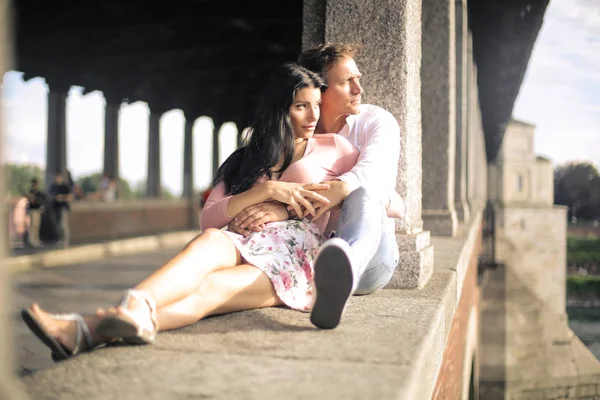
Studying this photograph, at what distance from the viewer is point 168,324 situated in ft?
6.75

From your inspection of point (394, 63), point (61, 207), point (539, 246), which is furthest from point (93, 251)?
point (539, 246)

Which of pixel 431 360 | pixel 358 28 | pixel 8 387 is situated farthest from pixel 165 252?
pixel 8 387

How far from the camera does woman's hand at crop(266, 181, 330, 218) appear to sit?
2.46m

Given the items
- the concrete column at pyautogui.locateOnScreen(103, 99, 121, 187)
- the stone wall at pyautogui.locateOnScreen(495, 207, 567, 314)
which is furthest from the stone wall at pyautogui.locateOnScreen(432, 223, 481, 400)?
the stone wall at pyautogui.locateOnScreen(495, 207, 567, 314)

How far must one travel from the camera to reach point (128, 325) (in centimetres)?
182

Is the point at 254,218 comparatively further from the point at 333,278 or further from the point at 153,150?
the point at 153,150

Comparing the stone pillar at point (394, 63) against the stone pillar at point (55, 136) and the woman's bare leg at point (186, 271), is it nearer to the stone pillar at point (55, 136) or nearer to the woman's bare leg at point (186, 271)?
the woman's bare leg at point (186, 271)

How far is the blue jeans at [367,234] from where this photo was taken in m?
2.17

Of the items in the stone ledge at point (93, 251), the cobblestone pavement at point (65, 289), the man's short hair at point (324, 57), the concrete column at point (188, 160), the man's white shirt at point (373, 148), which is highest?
the concrete column at point (188, 160)

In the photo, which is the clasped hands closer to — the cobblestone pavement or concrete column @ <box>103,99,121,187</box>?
the cobblestone pavement

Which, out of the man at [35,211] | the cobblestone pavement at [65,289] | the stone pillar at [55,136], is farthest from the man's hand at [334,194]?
the stone pillar at [55,136]

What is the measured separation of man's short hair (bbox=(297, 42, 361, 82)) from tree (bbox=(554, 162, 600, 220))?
45.5 meters

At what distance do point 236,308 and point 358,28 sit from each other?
1766 millimetres

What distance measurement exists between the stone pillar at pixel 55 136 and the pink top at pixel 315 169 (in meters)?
14.1
